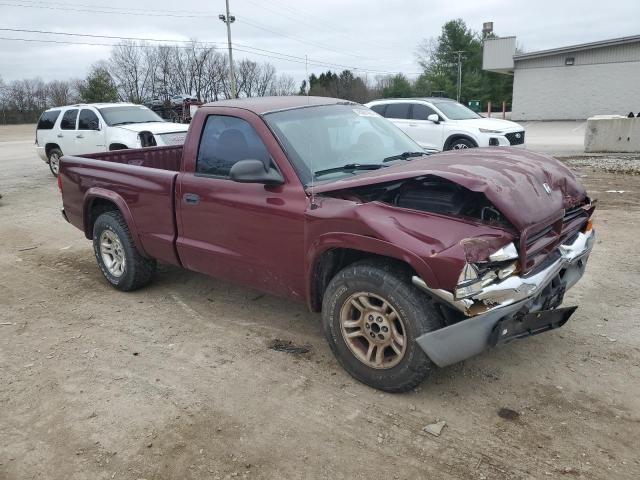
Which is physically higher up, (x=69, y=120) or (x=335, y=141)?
(x=69, y=120)

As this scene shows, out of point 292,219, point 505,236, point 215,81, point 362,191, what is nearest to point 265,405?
point 292,219

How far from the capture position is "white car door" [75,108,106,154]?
1285cm

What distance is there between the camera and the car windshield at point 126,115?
12.9 metres

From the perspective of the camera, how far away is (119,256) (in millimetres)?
5527

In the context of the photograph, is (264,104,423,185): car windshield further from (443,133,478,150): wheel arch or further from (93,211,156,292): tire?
(443,133,478,150): wheel arch

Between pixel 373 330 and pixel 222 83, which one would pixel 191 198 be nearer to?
pixel 373 330

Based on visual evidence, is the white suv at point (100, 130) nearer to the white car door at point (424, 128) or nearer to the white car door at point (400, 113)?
the white car door at point (400, 113)

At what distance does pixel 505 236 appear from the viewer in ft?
9.78

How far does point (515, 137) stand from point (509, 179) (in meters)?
10.9

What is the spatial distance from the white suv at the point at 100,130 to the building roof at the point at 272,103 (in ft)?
24.1

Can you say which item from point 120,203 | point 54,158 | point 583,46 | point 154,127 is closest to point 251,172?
point 120,203

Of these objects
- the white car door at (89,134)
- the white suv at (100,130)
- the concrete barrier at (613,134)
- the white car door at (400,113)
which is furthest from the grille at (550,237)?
the concrete barrier at (613,134)

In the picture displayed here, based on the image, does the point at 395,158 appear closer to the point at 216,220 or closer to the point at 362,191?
the point at 362,191

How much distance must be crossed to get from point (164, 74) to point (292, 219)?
82688 millimetres
